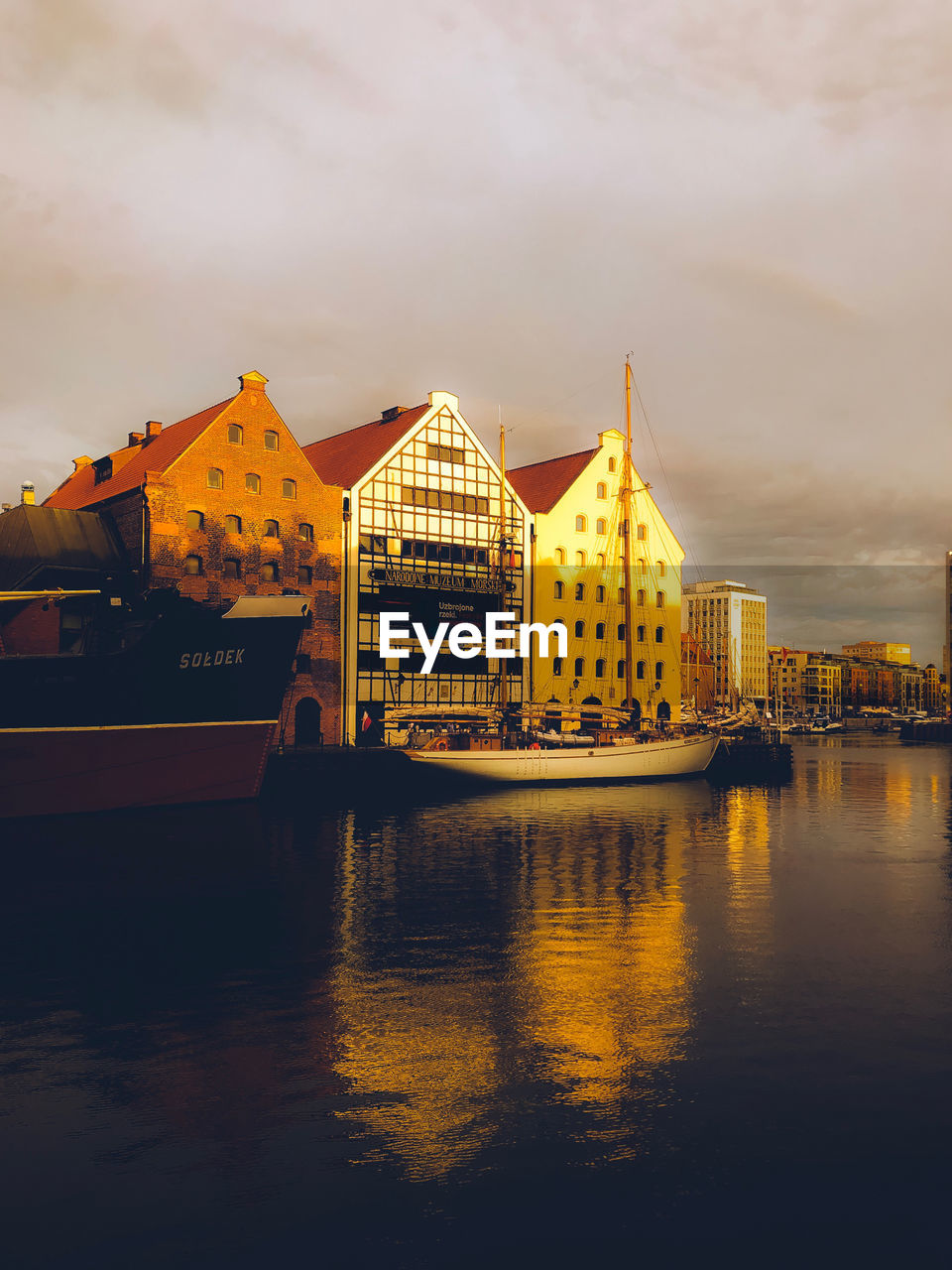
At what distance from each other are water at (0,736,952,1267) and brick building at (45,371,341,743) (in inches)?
1115

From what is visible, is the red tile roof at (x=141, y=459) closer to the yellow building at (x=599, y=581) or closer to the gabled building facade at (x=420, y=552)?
the gabled building facade at (x=420, y=552)

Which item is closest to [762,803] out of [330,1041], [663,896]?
[663,896]

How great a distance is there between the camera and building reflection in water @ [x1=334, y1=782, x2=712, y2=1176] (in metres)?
9.70

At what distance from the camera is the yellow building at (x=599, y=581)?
65.0 m

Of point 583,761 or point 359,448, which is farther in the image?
point 359,448

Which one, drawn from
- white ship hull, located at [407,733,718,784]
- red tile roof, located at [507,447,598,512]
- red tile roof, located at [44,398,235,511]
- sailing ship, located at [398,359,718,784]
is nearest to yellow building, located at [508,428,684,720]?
red tile roof, located at [507,447,598,512]

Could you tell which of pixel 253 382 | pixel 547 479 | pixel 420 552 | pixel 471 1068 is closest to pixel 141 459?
pixel 253 382

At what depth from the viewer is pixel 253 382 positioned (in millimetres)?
52375

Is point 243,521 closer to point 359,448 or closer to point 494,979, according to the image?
point 359,448

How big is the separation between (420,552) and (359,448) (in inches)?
325

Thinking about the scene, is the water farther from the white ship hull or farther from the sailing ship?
the sailing ship

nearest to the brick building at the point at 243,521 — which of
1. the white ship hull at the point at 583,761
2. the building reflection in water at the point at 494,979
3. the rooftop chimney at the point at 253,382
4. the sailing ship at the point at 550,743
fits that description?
the rooftop chimney at the point at 253,382

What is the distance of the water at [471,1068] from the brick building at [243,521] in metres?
28.3

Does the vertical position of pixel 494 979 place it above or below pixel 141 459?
below
